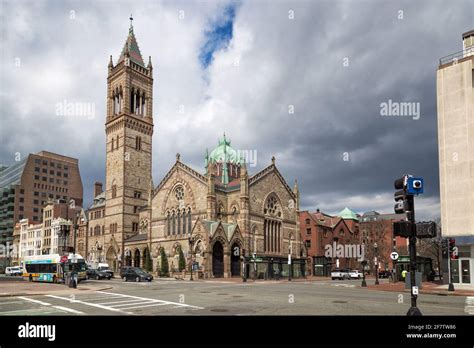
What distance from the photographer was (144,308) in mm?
18141

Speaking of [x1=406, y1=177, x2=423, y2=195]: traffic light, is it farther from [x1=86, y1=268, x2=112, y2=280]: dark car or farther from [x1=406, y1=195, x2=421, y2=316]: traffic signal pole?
[x1=86, y1=268, x2=112, y2=280]: dark car

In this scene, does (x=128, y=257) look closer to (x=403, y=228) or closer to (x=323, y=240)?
(x=323, y=240)

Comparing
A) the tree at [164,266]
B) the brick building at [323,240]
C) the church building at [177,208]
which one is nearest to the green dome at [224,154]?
the church building at [177,208]

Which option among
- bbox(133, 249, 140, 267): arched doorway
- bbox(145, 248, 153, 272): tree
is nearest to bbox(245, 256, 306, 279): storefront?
bbox(145, 248, 153, 272): tree

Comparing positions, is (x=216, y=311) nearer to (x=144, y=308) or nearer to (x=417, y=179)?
(x=144, y=308)

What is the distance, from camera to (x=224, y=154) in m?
83.4

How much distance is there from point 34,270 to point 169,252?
21047 mm

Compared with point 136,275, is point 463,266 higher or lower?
higher

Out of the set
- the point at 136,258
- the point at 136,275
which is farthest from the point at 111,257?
the point at 136,275

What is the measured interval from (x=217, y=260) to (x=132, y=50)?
45.4m

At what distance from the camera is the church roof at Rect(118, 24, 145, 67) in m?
79.9

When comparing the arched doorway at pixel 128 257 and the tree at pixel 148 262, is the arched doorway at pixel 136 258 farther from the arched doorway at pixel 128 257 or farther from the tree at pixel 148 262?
the tree at pixel 148 262

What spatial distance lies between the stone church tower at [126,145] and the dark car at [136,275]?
2784cm
